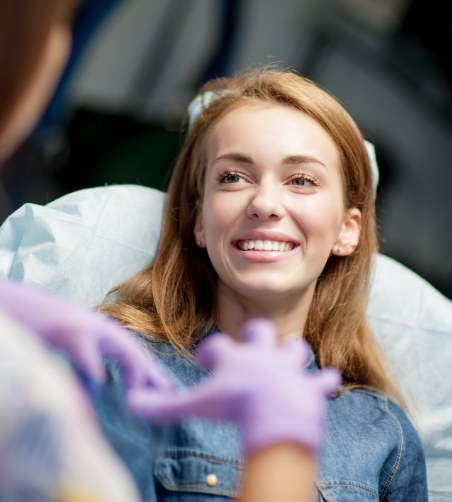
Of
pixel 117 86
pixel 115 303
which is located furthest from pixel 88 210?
pixel 117 86

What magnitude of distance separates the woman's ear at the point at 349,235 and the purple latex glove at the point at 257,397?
568 millimetres

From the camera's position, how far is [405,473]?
115cm

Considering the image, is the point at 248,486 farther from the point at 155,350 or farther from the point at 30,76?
the point at 155,350

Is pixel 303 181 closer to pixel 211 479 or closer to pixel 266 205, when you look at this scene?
pixel 266 205

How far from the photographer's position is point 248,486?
0.65 m

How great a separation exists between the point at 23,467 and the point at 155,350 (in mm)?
561

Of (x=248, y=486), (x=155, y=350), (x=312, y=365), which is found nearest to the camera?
(x=248, y=486)

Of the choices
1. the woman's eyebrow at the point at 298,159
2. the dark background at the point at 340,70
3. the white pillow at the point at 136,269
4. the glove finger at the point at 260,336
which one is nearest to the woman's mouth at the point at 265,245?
the woman's eyebrow at the point at 298,159

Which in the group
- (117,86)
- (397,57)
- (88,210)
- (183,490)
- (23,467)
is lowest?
(183,490)

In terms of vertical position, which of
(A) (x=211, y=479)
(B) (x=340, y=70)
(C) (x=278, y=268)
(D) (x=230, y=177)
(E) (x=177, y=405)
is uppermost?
(B) (x=340, y=70)

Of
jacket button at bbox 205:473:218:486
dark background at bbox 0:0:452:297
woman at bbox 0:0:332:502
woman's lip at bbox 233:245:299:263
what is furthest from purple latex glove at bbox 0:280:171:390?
dark background at bbox 0:0:452:297

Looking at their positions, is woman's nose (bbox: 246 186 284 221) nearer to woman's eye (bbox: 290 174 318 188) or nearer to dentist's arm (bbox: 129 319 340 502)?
woman's eye (bbox: 290 174 318 188)

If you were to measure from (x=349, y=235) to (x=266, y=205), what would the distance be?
219 millimetres

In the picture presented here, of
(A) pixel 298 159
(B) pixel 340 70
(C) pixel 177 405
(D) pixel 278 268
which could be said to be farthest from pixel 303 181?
(B) pixel 340 70
